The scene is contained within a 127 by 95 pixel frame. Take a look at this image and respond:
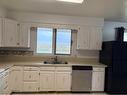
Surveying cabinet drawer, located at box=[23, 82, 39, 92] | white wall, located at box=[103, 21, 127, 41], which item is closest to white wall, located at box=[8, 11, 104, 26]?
white wall, located at box=[103, 21, 127, 41]

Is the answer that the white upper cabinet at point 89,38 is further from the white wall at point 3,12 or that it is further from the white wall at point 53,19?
the white wall at point 3,12

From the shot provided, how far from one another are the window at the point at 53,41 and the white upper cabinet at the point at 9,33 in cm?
83

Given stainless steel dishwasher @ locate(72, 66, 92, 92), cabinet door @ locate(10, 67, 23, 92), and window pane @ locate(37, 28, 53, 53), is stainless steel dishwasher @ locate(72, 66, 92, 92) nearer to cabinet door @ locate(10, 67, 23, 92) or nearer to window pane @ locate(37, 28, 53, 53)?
window pane @ locate(37, 28, 53, 53)

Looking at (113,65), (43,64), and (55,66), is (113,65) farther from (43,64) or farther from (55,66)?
(43,64)

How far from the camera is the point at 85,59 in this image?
5.53m

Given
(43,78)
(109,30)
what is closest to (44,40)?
(43,78)

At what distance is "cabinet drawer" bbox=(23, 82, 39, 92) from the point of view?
15.4ft

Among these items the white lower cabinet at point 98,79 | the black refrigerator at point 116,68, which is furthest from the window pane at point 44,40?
the black refrigerator at point 116,68

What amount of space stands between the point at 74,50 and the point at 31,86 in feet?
6.07

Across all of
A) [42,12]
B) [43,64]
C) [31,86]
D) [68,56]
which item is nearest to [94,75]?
[68,56]

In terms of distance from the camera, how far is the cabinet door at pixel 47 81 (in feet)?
15.6

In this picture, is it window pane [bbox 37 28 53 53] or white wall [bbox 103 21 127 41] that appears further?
white wall [bbox 103 21 127 41]

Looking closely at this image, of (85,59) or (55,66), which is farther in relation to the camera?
(85,59)

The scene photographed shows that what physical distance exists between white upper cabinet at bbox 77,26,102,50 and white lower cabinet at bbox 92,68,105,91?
2.58 ft
